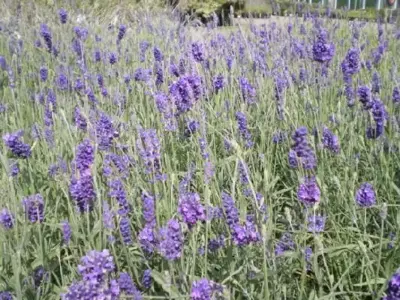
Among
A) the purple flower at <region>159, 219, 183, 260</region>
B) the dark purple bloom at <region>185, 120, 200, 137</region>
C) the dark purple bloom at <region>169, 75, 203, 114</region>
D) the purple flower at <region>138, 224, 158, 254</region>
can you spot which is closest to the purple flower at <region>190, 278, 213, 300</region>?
the purple flower at <region>159, 219, 183, 260</region>

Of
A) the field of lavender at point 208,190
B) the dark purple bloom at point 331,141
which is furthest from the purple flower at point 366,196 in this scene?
the dark purple bloom at point 331,141

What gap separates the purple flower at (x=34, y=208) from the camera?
154cm

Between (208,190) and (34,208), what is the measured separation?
20.1 inches

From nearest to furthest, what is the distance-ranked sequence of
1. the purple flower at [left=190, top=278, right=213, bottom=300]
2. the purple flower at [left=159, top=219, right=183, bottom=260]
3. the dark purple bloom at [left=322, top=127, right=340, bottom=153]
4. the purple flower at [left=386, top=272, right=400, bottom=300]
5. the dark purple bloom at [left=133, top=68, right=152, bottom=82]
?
→ 1. the purple flower at [left=386, top=272, right=400, bottom=300]
2. the purple flower at [left=190, top=278, right=213, bottom=300]
3. the purple flower at [left=159, top=219, right=183, bottom=260]
4. the dark purple bloom at [left=322, top=127, right=340, bottom=153]
5. the dark purple bloom at [left=133, top=68, right=152, bottom=82]

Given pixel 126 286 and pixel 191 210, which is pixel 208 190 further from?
pixel 126 286

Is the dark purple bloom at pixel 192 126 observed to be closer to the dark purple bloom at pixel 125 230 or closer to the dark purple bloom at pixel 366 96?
the dark purple bloom at pixel 366 96

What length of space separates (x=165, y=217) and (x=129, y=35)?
12.8 ft

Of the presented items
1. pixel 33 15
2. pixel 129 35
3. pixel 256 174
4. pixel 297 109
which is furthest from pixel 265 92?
pixel 33 15

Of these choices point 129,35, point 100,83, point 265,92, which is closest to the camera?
point 265,92

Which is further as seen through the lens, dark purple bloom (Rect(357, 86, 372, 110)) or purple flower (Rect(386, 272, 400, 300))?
dark purple bloom (Rect(357, 86, 372, 110))

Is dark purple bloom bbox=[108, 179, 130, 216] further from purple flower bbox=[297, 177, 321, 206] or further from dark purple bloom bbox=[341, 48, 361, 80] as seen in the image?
dark purple bloom bbox=[341, 48, 361, 80]

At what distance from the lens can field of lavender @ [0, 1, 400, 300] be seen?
55.0 inches

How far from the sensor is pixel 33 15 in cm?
671

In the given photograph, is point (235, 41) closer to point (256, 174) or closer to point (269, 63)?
point (269, 63)
